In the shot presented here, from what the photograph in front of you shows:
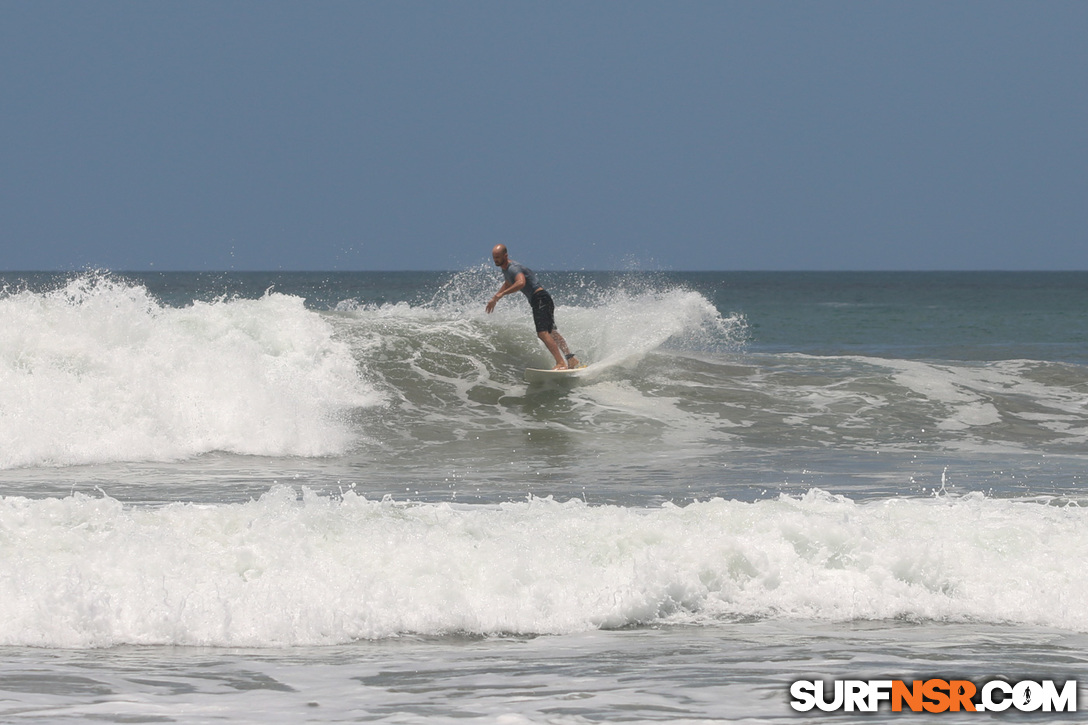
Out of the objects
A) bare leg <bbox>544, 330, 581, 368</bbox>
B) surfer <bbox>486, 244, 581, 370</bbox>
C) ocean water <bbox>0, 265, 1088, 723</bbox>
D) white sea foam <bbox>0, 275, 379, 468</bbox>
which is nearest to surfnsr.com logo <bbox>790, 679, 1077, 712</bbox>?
ocean water <bbox>0, 265, 1088, 723</bbox>

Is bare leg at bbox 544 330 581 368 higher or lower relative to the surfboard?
higher

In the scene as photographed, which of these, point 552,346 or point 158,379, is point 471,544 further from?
point 552,346


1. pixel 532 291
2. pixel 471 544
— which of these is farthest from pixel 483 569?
pixel 532 291

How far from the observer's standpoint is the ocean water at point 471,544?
13.8 ft

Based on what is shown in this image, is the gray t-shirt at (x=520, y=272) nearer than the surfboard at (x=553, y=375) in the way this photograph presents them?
Yes

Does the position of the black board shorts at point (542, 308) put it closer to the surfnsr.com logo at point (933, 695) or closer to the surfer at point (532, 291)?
the surfer at point (532, 291)

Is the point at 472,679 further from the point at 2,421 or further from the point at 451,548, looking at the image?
the point at 2,421

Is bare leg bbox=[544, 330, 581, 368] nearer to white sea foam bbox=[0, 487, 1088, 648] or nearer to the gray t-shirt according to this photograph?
the gray t-shirt

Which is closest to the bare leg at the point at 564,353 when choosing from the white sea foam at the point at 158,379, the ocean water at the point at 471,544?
the ocean water at the point at 471,544

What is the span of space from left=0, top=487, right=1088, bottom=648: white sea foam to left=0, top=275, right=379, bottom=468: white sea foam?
3.94m

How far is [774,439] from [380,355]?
542cm

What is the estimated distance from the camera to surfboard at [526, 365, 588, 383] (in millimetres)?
13562

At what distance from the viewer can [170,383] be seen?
11031 millimetres

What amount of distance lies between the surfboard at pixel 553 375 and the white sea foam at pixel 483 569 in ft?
24.2
